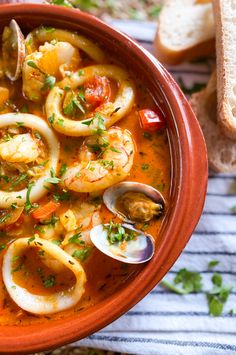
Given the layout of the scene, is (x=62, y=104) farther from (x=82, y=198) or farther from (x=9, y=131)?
(x=82, y=198)

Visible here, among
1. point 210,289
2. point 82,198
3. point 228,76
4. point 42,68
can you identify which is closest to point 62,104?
point 42,68

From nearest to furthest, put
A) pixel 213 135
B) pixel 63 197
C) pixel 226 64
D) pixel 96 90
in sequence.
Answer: pixel 63 197 → pixel 96 90 → pixel 226 64 → pixel 213 135

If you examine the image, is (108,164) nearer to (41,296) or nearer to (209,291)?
(41,296)

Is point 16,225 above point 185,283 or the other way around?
above

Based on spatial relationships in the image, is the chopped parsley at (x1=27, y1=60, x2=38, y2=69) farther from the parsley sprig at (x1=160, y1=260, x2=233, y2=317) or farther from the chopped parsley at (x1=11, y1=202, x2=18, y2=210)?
the parsley sprig at (x1=160, y1=260, x2=233, y2=317)

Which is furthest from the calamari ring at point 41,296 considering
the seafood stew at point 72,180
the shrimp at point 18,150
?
the shrimp at point 18,150

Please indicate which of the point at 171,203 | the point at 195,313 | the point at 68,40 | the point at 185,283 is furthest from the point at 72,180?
the point at 195,313

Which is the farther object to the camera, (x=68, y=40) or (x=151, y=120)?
(x=68, y=40)
